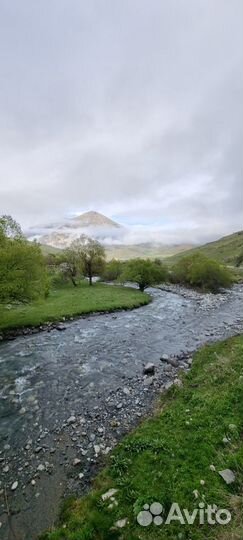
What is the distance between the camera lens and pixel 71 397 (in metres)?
14.2

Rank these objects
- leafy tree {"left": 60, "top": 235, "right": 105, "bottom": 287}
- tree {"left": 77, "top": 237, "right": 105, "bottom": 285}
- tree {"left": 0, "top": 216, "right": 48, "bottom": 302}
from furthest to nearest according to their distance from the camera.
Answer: tree {"left": 77, "top": 237, "right": 105, "bottom": 285}
leafy tree {"left": 60, "top": 235, "right": 105, "bottom": 287}
tree {"left": 0, "top": 216, "right": 48, "bottom": 302}

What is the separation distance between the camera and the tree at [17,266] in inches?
974

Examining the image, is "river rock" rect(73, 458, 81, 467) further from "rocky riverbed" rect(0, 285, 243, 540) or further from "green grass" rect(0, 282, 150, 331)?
"green grass" rect(0, 282, 150, 331)

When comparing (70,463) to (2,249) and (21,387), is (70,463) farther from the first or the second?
(2,249)

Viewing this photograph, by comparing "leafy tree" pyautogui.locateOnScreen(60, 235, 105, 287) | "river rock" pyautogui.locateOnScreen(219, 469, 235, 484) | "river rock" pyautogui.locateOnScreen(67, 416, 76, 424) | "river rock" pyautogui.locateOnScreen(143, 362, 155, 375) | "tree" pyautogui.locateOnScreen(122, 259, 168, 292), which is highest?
"leafy tree" pyautogui.locateOnScreen(60, 235, 105, 287)

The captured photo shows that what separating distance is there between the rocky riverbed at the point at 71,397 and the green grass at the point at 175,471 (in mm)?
1042

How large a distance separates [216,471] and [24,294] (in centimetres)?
2255

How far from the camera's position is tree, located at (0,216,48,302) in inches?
974

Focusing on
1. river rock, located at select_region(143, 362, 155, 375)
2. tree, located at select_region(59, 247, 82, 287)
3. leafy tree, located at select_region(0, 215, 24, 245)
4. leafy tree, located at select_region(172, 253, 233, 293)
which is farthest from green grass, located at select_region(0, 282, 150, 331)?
leafy tree, located at select_region(172, 253, 233, 293)

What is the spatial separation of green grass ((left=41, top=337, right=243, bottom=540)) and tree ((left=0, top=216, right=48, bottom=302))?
719 inches

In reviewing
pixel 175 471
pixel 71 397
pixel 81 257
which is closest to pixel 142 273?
pixel 81 257

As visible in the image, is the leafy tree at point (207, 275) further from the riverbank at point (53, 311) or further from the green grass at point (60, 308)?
the riverbank at point (53, 311)

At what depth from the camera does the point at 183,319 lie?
30938 mm

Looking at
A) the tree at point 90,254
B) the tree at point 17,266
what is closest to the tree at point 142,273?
the tree at point 90,254
